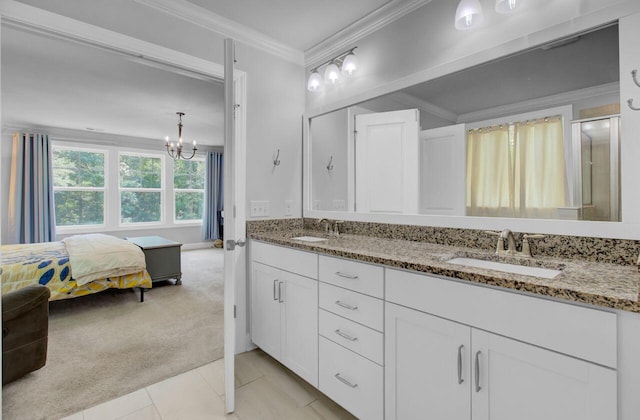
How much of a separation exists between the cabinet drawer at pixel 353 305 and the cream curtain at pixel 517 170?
2.52 ft

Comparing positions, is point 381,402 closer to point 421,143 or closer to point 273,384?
point 273,384

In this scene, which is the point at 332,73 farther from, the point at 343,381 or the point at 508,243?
the point at 343,381

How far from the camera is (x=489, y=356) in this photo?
0.97m

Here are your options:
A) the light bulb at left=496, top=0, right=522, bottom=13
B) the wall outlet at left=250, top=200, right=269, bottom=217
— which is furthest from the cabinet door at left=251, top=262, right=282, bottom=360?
the light bulb at left=496, top=0, right=522, bottom=13

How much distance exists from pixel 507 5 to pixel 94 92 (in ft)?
13.7

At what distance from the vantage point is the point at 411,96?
1864 millimetres

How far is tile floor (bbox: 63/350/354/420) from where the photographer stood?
1.57 metres

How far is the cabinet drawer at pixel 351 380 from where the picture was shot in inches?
51.6

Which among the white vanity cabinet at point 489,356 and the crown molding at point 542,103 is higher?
the crown molding at point 542,103

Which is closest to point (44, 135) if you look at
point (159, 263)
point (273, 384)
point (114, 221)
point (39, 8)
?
point (114, 221)

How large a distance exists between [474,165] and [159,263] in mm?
3656

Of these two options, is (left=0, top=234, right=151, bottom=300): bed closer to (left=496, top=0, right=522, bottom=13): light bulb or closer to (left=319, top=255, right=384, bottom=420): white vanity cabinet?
(left=319, top=255, right=384, bottom=420): white vanity cabinet

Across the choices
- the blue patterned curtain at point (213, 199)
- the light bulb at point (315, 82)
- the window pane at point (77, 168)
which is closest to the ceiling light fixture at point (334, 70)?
the light bulb at point (315, 82)

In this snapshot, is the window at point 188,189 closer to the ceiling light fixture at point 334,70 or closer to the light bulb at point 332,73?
the ceiling light fixture at point 334,70
